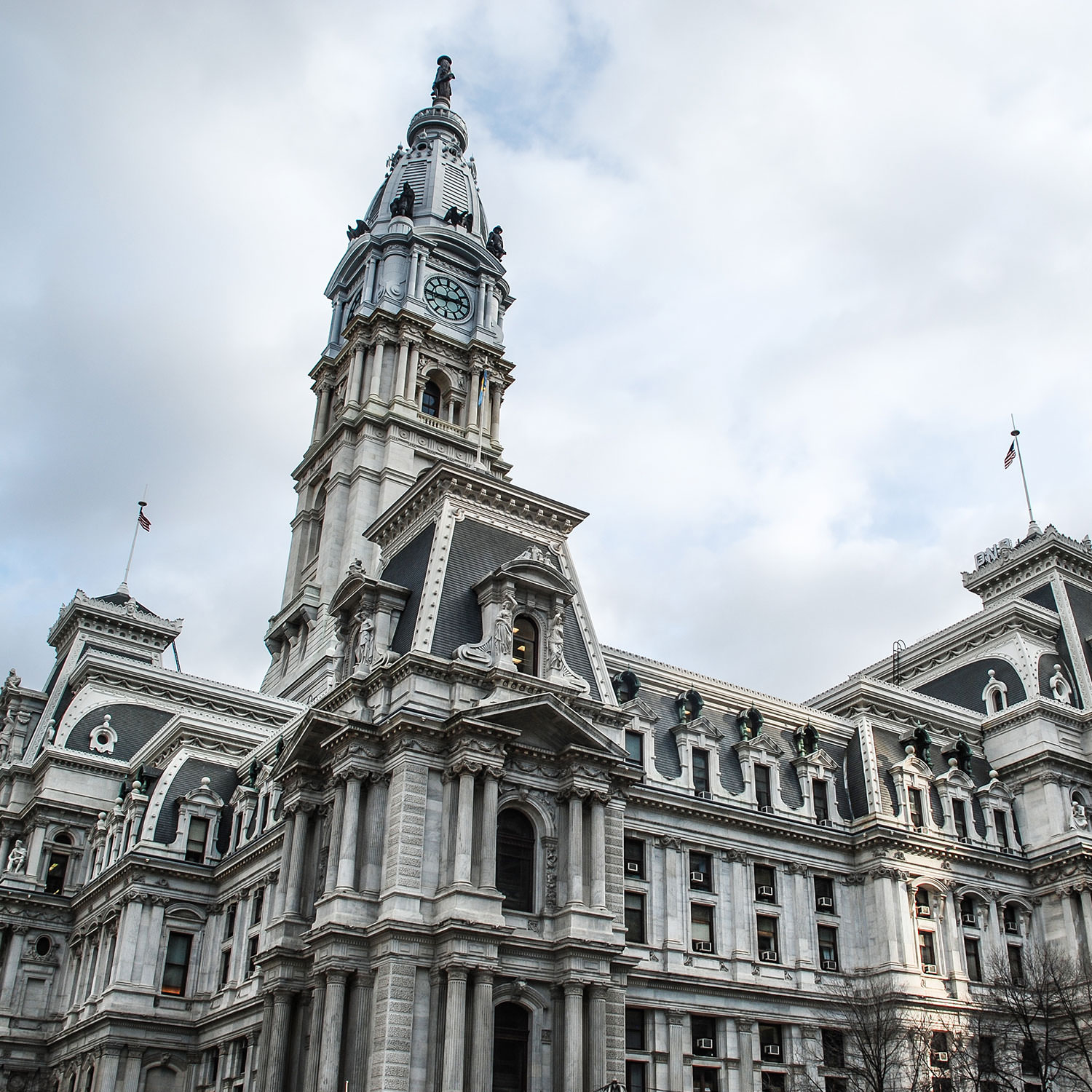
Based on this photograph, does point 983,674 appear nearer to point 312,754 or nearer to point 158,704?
point 312,754

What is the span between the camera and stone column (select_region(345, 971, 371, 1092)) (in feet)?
124

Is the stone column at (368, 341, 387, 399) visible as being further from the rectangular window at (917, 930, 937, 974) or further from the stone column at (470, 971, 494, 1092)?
the stone column at (470, 971, 494, 1092)

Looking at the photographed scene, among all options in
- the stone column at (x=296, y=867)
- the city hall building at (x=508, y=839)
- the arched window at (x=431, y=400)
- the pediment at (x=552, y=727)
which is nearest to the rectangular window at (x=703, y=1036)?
the city hall building at (x=508, y=839)

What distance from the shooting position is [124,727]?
241 feet

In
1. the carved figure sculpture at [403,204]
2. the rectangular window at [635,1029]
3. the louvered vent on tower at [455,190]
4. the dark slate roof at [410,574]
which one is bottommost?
the rectangular window at [635,1029]

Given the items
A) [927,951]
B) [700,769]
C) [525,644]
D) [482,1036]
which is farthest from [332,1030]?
[927,951]

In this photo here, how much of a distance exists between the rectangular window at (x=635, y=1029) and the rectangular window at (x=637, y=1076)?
0.56m

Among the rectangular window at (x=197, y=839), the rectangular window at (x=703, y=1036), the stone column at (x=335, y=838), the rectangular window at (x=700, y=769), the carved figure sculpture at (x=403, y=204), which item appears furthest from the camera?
the carved figure sculpture at (x=403, y=204)

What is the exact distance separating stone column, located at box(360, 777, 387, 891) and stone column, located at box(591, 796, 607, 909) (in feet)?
25.1

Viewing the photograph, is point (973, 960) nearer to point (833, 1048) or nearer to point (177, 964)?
point (833, 1048)

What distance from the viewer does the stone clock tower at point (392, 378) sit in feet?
281

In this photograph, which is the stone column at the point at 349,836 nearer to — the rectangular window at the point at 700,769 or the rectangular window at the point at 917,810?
the rectangular window at the point at 700,769

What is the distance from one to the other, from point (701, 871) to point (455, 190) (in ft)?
256

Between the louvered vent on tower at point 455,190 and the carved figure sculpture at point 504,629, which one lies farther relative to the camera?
the louvered vent on tower at point 455,190
